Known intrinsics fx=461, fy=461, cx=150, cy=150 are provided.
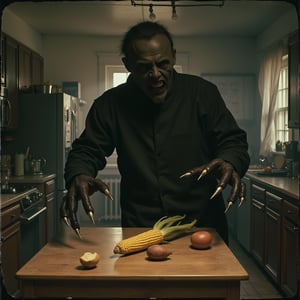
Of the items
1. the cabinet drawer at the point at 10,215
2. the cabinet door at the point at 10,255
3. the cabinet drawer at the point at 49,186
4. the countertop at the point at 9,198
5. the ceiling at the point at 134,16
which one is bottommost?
the cabinet door at the point at 10,255

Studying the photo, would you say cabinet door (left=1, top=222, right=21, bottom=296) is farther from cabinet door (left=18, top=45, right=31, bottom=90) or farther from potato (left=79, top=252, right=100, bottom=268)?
potato (left=79, top=252, right=100, bottom=268)

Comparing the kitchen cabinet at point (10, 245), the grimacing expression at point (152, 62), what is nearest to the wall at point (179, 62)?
the kitchen cabinet at point (10, 245)

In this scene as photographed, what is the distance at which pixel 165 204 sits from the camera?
1.10m

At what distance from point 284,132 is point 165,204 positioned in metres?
2.60

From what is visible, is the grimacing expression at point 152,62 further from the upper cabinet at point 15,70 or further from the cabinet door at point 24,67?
the cabinet door at point 24,67

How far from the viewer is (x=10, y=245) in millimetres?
2166

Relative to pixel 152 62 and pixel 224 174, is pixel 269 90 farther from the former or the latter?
pixel 224 174

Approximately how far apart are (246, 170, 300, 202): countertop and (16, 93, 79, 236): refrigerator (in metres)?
1.31

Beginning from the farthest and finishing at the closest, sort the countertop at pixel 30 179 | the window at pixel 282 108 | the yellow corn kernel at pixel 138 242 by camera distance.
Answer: the window at pixel 282 108 < the countertop at pixel 30 179 < the yellow corn kernel at pixel 138 242

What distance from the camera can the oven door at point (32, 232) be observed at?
8.04 feet

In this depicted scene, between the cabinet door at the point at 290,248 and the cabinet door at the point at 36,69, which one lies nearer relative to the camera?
the cabinet door at the point at 290,248

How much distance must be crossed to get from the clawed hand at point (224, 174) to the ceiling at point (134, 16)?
7.98ft

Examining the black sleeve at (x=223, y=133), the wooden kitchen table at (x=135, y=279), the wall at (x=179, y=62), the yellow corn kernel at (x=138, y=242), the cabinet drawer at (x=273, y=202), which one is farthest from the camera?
the wall at (x=179, y=62)

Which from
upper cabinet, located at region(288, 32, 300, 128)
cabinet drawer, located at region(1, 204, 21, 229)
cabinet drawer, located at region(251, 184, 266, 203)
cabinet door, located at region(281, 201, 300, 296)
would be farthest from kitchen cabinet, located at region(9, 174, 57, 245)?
upper cabinet, located at region(288, 32, 300, 128)
